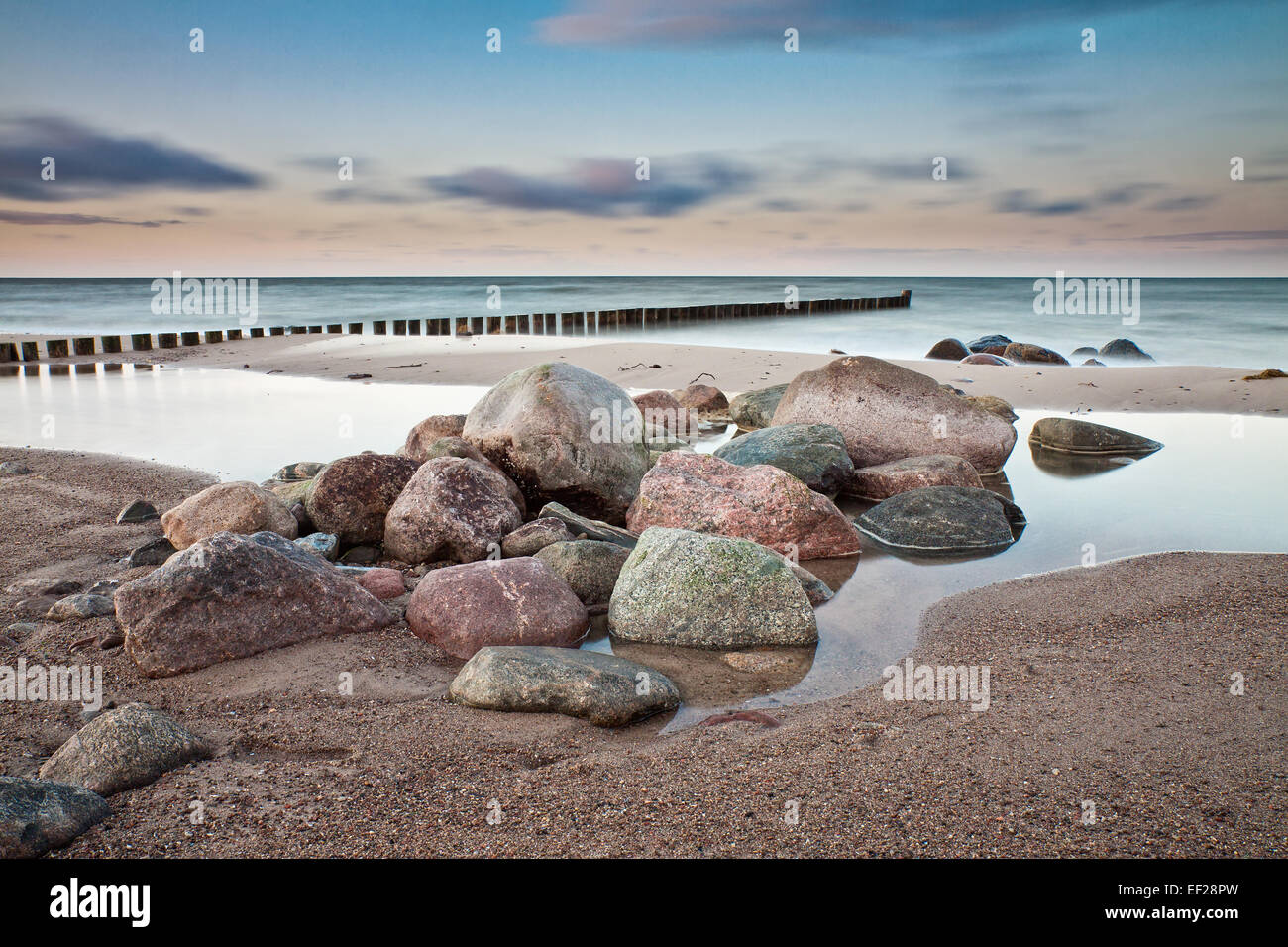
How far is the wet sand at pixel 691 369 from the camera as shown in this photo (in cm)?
1292

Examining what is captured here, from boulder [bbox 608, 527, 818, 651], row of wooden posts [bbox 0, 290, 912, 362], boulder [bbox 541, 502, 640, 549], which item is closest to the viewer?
boulder [bbox 608, 527, 818, 651]

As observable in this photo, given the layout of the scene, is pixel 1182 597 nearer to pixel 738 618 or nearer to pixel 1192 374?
pixel 738 618

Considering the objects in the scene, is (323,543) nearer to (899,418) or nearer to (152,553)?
(152,553)

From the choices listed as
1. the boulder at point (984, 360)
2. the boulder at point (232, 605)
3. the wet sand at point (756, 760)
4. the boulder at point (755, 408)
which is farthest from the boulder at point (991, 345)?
the boulder at point (232, 605)

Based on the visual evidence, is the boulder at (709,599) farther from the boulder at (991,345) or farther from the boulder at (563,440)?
the boulder at (991,345)

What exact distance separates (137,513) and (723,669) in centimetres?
510

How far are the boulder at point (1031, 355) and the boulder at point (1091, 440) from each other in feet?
35.4

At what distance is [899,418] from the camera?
9.16 metres

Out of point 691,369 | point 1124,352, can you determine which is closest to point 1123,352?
point 1124,352

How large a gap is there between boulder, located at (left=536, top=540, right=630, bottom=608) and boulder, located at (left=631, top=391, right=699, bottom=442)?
17.0ft

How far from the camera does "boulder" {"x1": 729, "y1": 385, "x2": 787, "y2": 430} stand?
11.4 m

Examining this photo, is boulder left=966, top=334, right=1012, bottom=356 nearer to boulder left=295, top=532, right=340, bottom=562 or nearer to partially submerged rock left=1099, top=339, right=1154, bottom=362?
partially submerged rock left=1099, top=339, right=1154, bottom=362

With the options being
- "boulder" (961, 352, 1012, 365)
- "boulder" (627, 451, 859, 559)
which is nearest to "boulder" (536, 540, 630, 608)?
"boulder" (627, 451, 859, 559)

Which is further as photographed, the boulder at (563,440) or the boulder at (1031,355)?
the boulder at (1031,355)
